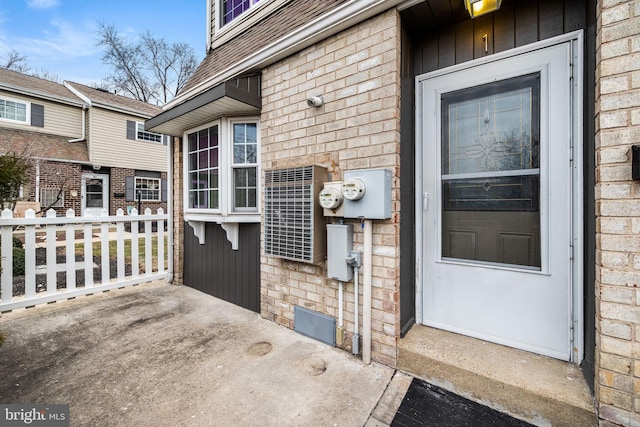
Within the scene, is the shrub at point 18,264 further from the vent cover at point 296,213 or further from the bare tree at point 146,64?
the bare tree at point 146,64

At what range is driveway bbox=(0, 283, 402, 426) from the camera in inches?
69.0

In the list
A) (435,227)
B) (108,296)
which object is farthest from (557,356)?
(108,296)

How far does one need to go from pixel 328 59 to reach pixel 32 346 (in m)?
3.89

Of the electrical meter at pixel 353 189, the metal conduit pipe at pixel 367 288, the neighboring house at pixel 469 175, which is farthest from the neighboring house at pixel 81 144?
the metal conduit pipe at pixel 367 288

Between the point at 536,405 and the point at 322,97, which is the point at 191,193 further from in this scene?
the point at 536,405

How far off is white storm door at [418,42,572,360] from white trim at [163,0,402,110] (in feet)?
2.44

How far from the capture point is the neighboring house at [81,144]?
9953 mm

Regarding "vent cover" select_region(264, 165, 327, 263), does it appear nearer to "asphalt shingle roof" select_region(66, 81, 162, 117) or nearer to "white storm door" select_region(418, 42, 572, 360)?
"white storm door" select_region(418, 42, 572, 360)

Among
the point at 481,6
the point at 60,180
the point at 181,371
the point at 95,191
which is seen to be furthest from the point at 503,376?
the point at 95,191

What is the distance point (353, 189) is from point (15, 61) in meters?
22.7

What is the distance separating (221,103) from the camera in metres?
2.98

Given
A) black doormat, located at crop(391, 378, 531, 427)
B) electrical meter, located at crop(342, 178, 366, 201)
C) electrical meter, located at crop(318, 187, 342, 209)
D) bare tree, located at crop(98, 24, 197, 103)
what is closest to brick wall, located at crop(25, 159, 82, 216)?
bare tree, located at crop(98, 24, 197, 103)

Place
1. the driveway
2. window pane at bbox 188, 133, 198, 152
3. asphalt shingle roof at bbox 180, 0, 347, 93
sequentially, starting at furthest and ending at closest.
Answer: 1. window pane at bbox 188, 133, 198, 152
2. asphalt shingle roof at bbox 180, 0, 347, 93
3. the driveway

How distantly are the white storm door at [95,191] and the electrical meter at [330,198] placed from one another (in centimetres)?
1246
